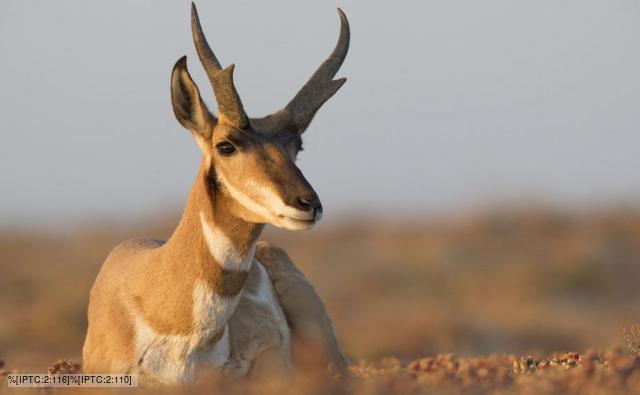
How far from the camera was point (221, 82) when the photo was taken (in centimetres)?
868

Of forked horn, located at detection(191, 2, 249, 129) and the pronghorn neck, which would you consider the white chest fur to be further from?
forked horn, located at detection(191, 2, 249, 129)

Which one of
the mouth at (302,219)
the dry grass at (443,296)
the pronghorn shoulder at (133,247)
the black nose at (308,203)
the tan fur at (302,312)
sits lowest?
the dry grass at (443,296)

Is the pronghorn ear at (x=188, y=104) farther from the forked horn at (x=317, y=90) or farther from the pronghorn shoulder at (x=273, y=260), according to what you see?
the pronghorn shoulder at (x=273, y=260)

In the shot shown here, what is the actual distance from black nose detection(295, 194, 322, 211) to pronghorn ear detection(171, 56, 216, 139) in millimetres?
1233

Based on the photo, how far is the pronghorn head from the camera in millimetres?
8062

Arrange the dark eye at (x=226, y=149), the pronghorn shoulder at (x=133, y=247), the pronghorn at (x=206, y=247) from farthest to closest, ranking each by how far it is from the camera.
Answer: the pronghorn shoulder at (x=133, y=247), the dark eye at (x=226, y=149), the pronghorn at (x=206, y=247)

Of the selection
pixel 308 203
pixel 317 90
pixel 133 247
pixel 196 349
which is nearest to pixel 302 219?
pixel 308 203

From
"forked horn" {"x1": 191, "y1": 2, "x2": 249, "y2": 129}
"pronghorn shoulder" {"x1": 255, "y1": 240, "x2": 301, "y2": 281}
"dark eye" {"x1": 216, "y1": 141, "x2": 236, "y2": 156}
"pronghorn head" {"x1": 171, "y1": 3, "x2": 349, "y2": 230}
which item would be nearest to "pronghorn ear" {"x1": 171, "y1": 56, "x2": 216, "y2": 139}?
"pronghorn head" {"x1": 171, "y1": 3, "x2": 349, "y2": 230}

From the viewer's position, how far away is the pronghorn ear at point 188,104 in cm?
867

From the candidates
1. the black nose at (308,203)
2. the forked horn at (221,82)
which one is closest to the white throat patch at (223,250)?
the black nose at (308,203)

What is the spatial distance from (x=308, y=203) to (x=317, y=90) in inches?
75.0

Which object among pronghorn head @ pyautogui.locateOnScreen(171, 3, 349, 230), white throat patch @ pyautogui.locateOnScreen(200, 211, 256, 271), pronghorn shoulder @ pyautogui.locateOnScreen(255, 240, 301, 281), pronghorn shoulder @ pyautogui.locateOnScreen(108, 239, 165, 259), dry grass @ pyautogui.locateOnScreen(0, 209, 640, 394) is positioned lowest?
dry grass @ pyautogui.locateOnScreen(0, 209, 640, 394)

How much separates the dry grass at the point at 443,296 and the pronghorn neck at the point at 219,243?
51.7 inches

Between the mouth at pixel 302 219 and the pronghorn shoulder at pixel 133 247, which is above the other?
the mouth at pixel 302 219
